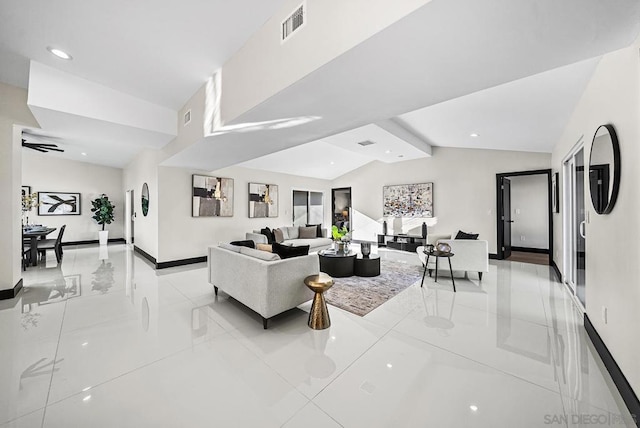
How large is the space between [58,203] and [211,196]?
6.12 metres

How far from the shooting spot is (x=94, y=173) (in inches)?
350

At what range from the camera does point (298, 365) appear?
206 centimetres

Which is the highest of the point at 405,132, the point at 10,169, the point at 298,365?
the point at 405,132

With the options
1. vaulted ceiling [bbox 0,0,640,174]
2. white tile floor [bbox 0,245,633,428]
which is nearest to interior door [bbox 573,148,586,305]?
white tile floor [bbox 0,245,633,428]

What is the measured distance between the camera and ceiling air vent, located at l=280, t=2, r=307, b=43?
187 cm

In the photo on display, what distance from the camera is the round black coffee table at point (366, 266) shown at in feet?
15.2

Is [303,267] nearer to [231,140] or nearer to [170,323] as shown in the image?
[170,323]

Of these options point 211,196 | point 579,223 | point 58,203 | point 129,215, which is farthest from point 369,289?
point 58,203

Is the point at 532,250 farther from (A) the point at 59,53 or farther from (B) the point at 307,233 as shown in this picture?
(A) the point at 59,53

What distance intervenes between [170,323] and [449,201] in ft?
23.1

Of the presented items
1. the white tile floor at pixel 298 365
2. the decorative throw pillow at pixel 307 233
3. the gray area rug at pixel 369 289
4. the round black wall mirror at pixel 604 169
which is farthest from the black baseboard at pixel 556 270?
the decorative throw pillow at pixel 307 233

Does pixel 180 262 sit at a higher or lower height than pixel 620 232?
lower

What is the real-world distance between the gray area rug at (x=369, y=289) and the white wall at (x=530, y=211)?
179 inches

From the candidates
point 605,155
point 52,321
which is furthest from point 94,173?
point 605,155
